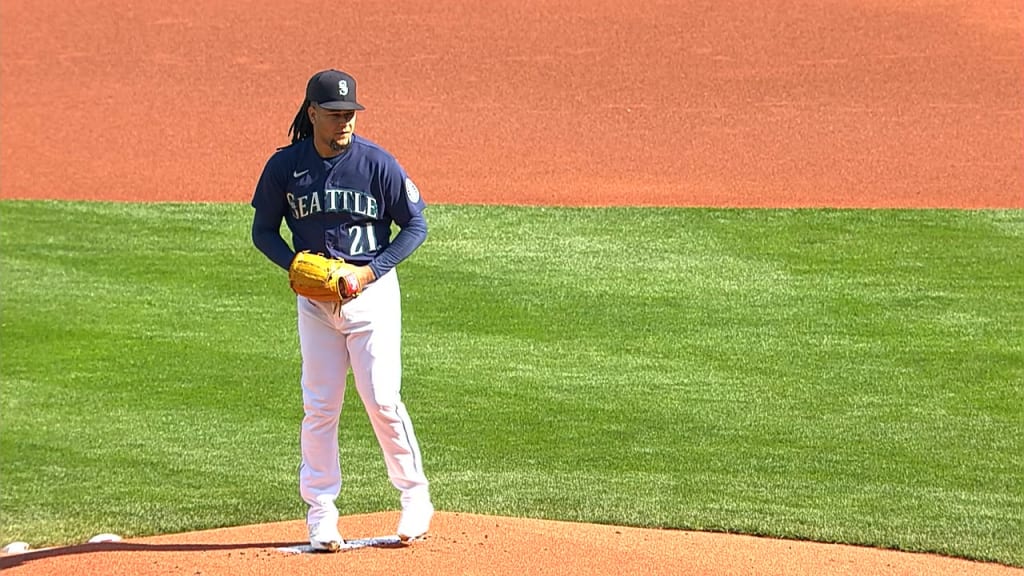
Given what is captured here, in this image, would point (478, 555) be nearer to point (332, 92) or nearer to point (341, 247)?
point (341, 247)

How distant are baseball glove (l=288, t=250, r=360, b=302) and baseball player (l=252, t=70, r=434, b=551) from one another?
0.21ft

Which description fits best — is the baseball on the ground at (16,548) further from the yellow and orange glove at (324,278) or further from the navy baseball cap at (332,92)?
the navy baseball cap at (332,92)

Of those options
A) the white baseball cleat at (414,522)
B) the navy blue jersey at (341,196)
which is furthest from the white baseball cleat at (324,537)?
the navy blue jersey at (341,196)

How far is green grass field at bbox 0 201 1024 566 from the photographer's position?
7.98 meters

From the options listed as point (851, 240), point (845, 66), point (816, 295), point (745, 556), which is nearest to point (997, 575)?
point (745, 556)

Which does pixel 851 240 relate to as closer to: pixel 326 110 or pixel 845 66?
pixel 845 66

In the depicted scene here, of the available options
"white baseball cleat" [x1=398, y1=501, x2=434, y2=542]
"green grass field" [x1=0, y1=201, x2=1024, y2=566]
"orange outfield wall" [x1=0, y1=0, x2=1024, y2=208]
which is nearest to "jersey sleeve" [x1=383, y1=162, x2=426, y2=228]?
"white baseball cleat" [x1=398, y1=501, x2=434, y2=542]

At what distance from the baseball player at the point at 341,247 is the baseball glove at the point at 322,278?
6cm

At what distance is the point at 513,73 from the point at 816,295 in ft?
24.1

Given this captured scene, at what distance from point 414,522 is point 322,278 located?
3.66 ft

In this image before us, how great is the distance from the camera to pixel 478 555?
6016 mm

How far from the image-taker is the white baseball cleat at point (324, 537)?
6.04 meters

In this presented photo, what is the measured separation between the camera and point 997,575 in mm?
6672

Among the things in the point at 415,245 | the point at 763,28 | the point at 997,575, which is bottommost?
the point at 997,575
